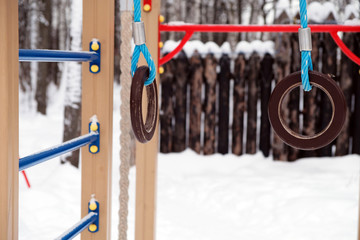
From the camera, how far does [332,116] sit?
1034mm

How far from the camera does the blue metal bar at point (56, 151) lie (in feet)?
3.66

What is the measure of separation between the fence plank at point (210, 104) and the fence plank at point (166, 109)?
14.9 inches

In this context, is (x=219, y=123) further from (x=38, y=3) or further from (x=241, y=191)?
(x=38, y=3)

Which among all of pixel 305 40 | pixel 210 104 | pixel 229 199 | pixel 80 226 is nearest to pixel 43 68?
pixel 210 104

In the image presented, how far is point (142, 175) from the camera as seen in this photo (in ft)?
6.91

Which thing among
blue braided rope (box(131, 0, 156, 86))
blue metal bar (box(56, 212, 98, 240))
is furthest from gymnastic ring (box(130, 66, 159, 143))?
blue metal bar (box(56, 212, 98, 240))

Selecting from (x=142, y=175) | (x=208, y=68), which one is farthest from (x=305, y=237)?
(x=208, y=68)

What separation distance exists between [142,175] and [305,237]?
1240 millimetres

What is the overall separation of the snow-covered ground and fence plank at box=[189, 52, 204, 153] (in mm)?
188

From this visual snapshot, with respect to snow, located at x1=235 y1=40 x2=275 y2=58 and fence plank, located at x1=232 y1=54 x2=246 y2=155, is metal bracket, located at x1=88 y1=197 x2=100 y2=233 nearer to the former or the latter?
fence plank, located at x1=232 y1=54 x2=246 y2=155

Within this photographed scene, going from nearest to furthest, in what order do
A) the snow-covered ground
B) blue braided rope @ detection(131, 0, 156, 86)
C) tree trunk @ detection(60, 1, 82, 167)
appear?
blue braided rope @ detection(131, 0, 156, 86) < the snow-covered ground < tree trunk @ detection(60, 1, 82, 167)

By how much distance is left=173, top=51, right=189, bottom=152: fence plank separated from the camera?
470 cm

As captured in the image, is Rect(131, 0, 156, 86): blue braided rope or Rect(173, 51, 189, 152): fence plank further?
Rect(173, 51, 189, 152): fence plank

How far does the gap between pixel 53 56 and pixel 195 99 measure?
3461mm
